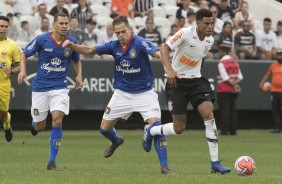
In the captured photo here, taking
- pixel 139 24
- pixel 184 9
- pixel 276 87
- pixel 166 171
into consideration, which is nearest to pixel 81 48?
pixel 166 171

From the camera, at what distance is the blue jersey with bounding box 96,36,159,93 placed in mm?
13844

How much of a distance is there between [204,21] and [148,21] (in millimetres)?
12572

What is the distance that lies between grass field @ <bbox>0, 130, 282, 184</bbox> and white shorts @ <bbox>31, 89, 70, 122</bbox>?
0.87 m

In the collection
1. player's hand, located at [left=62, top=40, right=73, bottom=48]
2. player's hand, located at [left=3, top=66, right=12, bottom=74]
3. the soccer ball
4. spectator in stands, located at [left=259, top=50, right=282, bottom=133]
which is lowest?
spectator in stands, located at [left=259, top=50, right=282, bottom=133]

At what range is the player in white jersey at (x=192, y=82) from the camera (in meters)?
13.1

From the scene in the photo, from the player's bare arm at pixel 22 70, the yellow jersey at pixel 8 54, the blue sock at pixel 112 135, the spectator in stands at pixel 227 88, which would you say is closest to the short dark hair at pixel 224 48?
the spectator in stands at pixel 227 88

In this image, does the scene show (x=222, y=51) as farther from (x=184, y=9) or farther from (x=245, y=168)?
(x=245, y=168)

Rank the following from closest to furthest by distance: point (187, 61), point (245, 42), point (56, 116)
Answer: point (187, 61)
point (56, 116)
point (245, 42)

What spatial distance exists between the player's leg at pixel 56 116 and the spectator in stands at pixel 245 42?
511 inches

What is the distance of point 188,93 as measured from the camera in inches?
537

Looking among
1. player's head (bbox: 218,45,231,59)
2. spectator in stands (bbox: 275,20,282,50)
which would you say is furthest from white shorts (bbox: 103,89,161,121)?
spectator in stands (bbox: 275,20,282,50)

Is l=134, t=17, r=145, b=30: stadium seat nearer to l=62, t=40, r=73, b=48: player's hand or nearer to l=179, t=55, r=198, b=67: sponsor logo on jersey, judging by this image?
l=62, t=40, r=73, b=48: player's hand

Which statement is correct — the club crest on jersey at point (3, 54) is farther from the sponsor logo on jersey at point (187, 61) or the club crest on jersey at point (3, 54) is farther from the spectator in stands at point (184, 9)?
the spectator in stands at point (184, 9)

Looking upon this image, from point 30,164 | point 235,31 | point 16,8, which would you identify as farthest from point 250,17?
point 30,164
